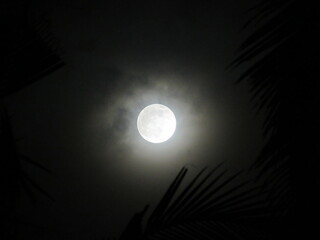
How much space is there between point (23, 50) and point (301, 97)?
0.78 meters

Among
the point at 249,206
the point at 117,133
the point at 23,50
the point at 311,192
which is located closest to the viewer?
the point at 311,192

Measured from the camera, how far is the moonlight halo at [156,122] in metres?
4.75

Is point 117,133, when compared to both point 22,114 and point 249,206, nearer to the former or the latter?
point 22,114

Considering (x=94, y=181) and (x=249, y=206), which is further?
(x=94, y=181)

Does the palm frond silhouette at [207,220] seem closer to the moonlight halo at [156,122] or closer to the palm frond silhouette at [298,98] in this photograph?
the palm frond silhouette at [298,98]

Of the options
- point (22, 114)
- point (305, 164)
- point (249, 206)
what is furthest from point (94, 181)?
point (305, 164)

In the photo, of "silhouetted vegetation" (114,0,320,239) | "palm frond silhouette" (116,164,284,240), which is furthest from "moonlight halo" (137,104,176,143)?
"silhouetted vegetation" (114,0,320,239)

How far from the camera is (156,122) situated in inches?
186

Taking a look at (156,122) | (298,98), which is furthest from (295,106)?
(156,122)

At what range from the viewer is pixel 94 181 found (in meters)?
5.79

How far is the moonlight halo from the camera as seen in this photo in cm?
475

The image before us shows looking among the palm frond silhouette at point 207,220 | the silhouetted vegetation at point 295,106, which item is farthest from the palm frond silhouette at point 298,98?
the palm frond silhouette at point 207,220

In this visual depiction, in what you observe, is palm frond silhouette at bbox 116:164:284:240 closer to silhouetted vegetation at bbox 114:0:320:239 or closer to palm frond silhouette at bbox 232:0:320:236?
silhouetted vegetation at bbox 114:0:320:239

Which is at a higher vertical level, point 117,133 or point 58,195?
point 117,133
